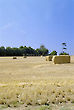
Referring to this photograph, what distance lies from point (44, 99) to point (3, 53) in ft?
353

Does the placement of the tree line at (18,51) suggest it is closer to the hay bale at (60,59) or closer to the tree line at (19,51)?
the tree line at (19,51)

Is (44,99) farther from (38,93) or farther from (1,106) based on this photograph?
(1,106)

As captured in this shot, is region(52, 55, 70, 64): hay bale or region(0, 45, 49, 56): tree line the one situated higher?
region(0, 45, 49, 56): tree line

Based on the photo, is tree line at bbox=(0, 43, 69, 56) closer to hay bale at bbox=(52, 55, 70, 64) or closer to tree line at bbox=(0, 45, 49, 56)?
tree line at bbox=(0, 45, 49, 56)

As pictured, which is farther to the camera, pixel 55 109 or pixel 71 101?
pixel 71 101

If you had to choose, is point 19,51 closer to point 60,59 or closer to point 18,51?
point 18,51

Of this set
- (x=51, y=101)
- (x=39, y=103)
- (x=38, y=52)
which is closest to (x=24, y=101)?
(x=39, y=103)

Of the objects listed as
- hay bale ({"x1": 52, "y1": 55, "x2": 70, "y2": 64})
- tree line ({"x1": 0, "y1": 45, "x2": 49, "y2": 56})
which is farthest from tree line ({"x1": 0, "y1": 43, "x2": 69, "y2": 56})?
hay bale ({"x1": 52, "y1": 55, "x2": 70, "y2": 64})

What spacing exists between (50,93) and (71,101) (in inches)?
43.2

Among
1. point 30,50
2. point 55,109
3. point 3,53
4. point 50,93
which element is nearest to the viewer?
point 55,109

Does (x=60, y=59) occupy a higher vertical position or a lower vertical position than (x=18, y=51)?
lower

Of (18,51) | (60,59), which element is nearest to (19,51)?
(18,51)

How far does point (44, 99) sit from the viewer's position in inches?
195

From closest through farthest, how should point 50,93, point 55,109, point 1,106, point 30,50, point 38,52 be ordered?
point 55,109, point 1,106, point 50,93, point 30,50, point 38,52
